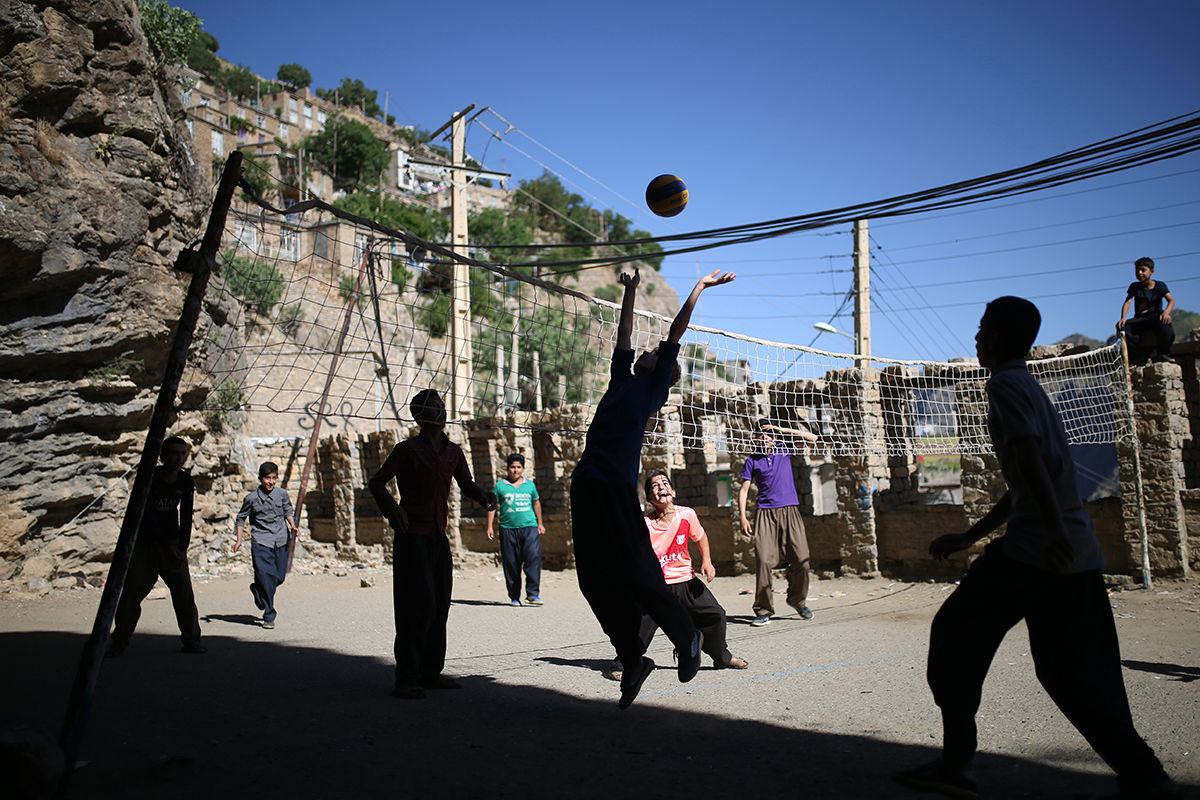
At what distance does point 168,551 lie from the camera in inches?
290

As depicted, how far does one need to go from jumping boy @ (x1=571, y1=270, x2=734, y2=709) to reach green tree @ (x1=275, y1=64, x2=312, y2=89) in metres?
121

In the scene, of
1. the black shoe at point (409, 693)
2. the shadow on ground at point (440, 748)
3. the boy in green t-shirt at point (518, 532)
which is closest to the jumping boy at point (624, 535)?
the shadow on ground at point (440, 748)

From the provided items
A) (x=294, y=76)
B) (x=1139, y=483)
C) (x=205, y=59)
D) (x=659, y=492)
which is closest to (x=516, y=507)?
(x=659, y=492)

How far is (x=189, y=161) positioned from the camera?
48.0 feet

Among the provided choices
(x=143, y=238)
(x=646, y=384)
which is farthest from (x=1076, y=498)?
(x=143, y=238)

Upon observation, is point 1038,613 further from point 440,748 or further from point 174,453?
point 174,453

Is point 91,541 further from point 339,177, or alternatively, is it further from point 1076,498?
point 339,177

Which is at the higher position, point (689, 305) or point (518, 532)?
point (689, 305)

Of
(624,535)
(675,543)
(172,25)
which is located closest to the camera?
(624,535)

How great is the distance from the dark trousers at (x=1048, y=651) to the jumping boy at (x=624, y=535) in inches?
52.0

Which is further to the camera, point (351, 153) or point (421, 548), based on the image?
point (351, 153)

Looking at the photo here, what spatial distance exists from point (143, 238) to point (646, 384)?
1085cm

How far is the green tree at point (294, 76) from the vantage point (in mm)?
112500

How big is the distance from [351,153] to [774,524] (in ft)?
235
